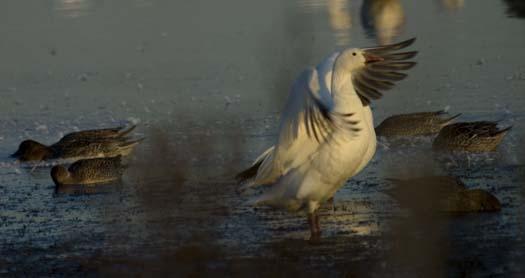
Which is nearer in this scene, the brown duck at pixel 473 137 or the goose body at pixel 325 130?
the goose body at pixel 325 130

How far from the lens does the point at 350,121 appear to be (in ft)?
29.6

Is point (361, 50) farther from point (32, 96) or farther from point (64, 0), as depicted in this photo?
point (64, 0)

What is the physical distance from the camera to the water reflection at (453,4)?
25203 millimetres

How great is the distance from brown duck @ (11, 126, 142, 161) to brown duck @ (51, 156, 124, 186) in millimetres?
1178

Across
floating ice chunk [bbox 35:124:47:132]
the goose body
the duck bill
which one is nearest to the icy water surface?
floating ice chunk [bbox 35:124:47:132]

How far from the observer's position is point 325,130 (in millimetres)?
9086

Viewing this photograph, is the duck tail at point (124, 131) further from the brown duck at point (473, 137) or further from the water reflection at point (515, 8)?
the water reflection at point (515, 8)

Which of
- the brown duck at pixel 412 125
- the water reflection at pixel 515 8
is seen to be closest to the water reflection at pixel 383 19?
the water reflection at pixel 515 8

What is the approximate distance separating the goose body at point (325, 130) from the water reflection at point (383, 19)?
1051 centimetres

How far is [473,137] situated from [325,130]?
347cm

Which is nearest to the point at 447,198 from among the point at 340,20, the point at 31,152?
the point at 31,152

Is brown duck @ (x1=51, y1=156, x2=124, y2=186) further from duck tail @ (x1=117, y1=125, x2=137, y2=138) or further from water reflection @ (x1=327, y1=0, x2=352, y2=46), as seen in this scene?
water reflection @ (x1=327, y1=0, x2=352, y2=46)

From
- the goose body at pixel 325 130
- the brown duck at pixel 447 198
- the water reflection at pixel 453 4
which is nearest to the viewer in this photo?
the goose body at pixel 325 130

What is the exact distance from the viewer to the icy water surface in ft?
28.0
